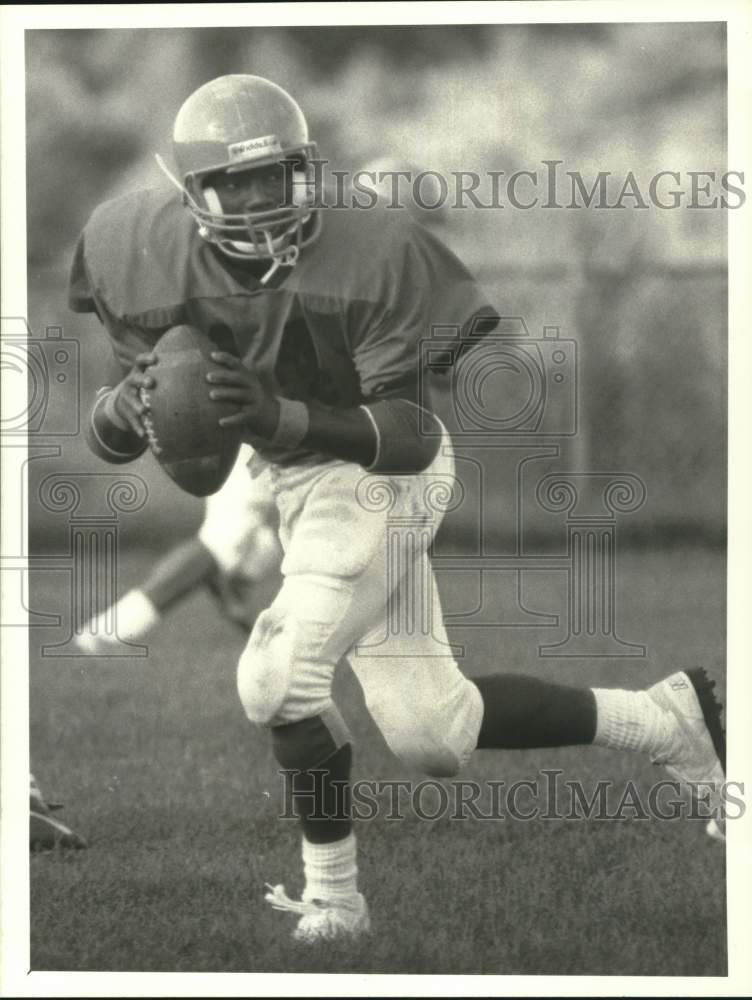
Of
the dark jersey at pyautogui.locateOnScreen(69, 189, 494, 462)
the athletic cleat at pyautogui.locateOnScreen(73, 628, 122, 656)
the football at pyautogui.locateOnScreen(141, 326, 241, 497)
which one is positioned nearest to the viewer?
the football at pyautogui.locateOnScreen(141, 326, 241, 497)

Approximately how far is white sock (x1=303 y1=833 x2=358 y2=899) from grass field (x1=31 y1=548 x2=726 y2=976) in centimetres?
4

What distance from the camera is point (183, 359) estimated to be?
366cm

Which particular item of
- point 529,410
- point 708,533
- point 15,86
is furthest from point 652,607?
point 15,86

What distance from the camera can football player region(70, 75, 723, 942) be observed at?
3730 mm

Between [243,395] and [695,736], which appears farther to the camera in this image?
[695,736]

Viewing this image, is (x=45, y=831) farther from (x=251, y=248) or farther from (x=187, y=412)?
(x=251, y=248)

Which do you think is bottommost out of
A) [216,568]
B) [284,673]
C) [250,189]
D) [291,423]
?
[284,673]

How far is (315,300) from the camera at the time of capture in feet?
12.3

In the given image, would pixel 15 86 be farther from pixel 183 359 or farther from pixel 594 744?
pixel 594 744

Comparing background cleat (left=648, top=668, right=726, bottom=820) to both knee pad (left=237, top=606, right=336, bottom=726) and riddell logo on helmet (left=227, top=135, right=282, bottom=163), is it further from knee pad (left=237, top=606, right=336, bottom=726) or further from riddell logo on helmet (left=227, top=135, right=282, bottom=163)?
riddell logo on helmet (left=227, top=135, right=282, bottom=163)

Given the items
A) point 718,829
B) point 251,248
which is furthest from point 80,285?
point 718,829

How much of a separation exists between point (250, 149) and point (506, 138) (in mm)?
576

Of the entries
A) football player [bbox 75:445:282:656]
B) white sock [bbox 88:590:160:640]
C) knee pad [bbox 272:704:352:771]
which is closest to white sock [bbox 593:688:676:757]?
knee pad [bbox 272:704:352:771]

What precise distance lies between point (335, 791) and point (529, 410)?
0.96 metres
